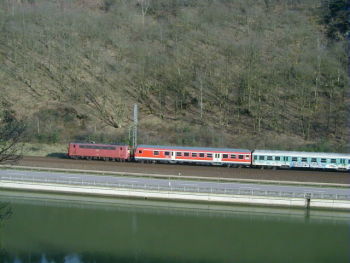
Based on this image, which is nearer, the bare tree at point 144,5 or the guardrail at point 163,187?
the guardrail at point 163,187

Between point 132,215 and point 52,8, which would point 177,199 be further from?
point 52,8

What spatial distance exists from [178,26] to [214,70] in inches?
486

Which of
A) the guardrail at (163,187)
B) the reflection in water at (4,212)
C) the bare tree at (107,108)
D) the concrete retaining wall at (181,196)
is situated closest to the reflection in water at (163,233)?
the concrete retaining wall at (181,196)

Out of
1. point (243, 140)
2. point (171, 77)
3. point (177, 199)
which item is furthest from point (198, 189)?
point (171, 77)

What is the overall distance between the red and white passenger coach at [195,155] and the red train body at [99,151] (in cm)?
104

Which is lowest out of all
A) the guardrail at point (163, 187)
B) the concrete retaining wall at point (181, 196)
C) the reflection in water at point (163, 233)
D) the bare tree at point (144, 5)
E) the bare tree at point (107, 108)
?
the reflection in water at point (163, 233)

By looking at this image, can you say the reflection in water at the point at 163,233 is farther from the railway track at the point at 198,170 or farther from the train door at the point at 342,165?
the train door at the point at 342,165

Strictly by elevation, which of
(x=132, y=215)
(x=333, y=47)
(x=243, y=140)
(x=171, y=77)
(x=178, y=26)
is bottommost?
(x=132, y=215)

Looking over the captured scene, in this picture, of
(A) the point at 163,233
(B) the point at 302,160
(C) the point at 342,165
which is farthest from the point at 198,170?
(C) the point at 342,165

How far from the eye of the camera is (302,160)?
29.7 meters

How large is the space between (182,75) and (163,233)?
2927 cm

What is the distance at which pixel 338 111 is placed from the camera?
135 ft

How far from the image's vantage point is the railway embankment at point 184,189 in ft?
76.3

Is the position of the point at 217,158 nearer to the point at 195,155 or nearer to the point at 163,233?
the point at 195,155
